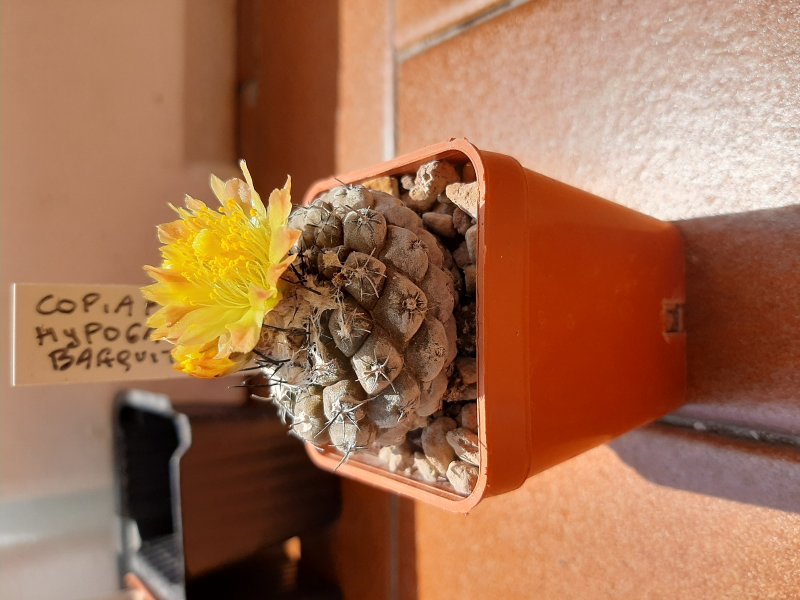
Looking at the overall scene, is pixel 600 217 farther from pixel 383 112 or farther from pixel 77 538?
pixel 77 538

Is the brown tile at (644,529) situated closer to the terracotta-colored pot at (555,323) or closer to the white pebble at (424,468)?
the terracotta-colored pot at (555,323)

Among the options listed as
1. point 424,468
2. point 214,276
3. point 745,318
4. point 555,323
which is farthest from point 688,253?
point 214,276

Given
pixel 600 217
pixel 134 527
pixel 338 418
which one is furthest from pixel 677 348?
pixel 134 527

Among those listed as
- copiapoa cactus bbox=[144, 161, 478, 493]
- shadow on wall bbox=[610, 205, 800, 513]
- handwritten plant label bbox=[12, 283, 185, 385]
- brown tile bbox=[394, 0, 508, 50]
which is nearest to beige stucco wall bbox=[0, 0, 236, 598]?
handwritten plant label bbox=[12, 283, 185, 385]

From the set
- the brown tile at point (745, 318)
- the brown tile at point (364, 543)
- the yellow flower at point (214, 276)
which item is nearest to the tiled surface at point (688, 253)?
the brown tile at point (745, 318)

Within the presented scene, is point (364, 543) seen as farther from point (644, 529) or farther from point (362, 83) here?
point (362, 83)

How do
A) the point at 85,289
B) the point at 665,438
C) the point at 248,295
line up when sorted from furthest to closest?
the point at 85,289
the point at 665,438
the point at 248,295
